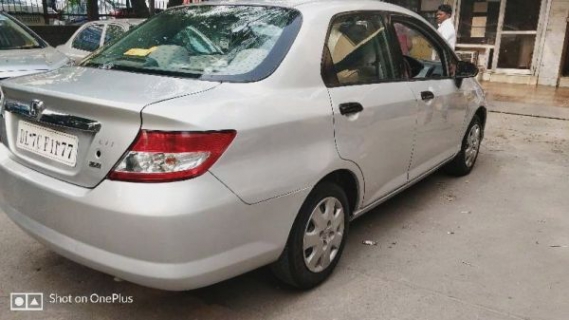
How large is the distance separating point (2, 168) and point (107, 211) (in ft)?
2.97

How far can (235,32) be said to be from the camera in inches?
112

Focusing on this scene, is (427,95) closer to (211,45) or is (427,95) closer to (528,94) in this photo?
(211,45)

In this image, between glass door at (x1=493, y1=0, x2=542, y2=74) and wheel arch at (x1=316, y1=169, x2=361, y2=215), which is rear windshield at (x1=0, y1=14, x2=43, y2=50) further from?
glass door at (x1=493, y1=0, x2=542, y2=74)

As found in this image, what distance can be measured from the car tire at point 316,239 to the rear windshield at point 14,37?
5.63 metres

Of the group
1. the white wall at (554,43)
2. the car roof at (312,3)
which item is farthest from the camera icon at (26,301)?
the white wall at (554,43)

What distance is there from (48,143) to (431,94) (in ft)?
8.93

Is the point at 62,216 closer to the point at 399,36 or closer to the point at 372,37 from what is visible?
the point at 372,37

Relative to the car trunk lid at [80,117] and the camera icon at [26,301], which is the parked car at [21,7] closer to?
the car trunk lid at [80,117]

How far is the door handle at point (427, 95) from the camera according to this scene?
3686 mm

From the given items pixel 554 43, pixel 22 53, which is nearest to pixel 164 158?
pixel 22 53

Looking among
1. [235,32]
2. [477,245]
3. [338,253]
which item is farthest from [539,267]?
[235,32]

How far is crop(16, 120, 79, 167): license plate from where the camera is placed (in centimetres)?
227

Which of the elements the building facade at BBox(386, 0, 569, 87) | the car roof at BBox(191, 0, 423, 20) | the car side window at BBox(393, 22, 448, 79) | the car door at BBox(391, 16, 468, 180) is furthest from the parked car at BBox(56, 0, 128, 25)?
the car roof at BBox(191, 0, 423, 20)

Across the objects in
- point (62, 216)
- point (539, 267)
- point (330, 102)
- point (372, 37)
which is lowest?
point (539, 267)
